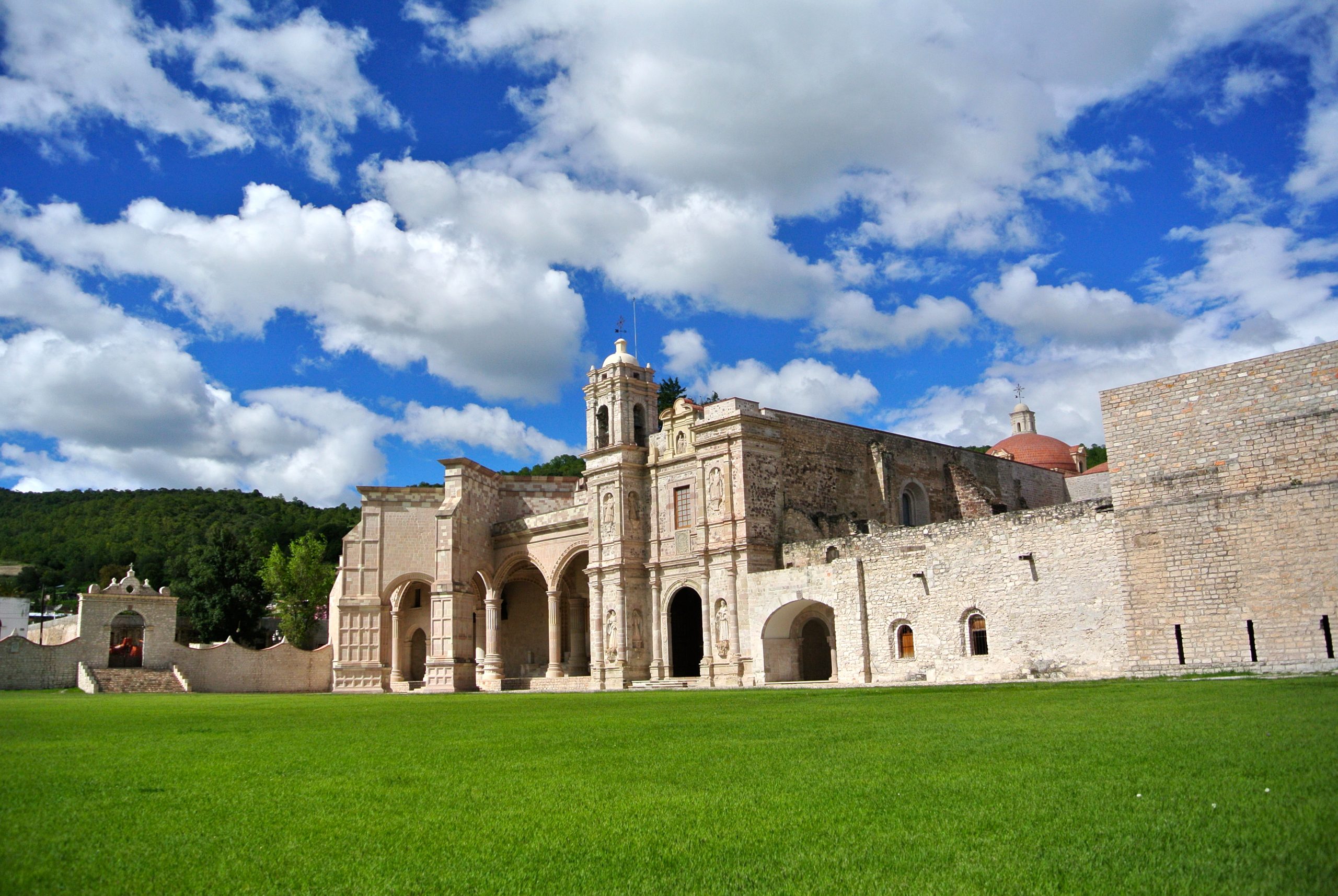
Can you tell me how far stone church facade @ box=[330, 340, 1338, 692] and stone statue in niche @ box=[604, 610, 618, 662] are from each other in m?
0.13

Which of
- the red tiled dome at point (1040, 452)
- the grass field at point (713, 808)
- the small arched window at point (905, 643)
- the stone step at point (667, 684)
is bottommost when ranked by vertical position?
the stone step at point (667, 684)

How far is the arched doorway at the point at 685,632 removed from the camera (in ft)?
120

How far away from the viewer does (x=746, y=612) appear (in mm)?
32531

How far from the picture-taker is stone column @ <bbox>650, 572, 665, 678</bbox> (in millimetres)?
35875

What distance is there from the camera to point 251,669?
4047cm

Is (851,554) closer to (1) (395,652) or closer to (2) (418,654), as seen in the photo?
(1) (395,652)

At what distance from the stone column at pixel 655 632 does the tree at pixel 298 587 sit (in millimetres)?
25265

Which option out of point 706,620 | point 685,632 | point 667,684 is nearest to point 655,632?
point 685,632

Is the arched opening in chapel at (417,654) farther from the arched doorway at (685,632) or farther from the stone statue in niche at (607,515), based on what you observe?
the arched doorway at (685,632)

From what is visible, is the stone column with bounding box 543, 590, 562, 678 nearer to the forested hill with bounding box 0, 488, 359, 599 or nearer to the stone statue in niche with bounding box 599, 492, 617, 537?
the stone statue in niche with bounding box 599, 492, 617, 537

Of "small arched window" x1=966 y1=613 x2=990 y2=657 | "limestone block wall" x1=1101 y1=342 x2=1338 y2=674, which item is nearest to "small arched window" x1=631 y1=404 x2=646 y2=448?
"small arched window" x1=966 y1=613 x2=990 y2=657

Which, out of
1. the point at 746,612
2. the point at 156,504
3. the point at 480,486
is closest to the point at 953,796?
the point at 746,612

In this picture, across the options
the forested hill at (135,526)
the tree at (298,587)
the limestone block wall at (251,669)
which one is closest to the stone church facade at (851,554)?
the limestone block wall at (251,669)

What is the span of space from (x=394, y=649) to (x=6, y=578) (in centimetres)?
5210
